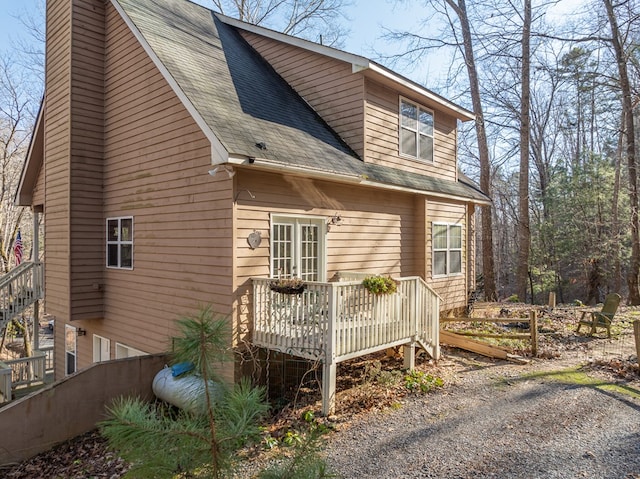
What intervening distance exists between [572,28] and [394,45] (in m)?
6.85

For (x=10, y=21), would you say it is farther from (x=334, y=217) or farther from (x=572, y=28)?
(x=572, y=28)

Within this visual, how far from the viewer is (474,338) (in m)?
9.44

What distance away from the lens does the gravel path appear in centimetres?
456

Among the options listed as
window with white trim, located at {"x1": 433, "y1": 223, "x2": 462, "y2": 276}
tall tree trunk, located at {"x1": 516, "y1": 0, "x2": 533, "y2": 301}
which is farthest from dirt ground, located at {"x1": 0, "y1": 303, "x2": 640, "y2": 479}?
tall tree trunk, located at {"x1": 516, "y1": 0, "x2": 533, "y2": 301}

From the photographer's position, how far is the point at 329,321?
5.95 metres

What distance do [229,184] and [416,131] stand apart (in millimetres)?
6151

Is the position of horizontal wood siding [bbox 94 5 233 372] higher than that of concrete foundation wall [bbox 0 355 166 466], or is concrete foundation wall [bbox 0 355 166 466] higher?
horizontal wood siding [bbox 94 5 233 372]

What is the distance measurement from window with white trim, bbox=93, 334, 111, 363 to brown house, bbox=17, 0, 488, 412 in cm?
6

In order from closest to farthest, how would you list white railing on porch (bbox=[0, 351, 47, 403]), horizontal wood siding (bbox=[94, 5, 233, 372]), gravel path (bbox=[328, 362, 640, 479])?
1. gravel path (bbox=[328, 362, 640, 479])
2. horizontal wood siding (bbox=[94, 5, 233, 372])
3. white railing on porch (bbox=[0, 351, 47, 403])

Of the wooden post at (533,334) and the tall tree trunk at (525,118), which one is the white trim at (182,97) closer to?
the wooden post at (533,334)

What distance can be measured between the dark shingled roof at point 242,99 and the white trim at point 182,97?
0.06m

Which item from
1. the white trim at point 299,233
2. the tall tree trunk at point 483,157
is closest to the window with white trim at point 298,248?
the white trim at point 299,233

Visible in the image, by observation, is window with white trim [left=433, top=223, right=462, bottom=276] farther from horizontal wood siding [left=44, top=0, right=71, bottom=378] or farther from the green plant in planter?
horizontal wood siding [left=44, top=0, right=71, bottom=378]

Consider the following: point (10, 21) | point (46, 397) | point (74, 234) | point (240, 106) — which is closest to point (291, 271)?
point (240, 106)
